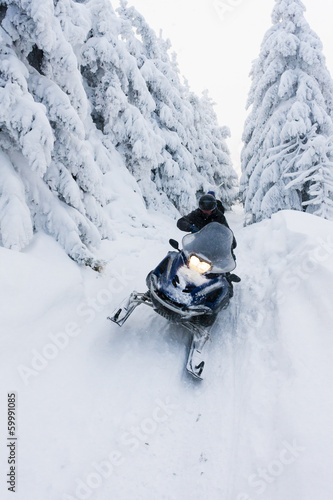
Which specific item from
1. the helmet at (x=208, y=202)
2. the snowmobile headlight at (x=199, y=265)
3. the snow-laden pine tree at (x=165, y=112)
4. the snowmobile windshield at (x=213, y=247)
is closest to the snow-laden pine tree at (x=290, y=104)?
the snow-laden pine tree at (x=165, y=112)

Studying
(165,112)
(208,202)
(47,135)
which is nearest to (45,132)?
(47,135)

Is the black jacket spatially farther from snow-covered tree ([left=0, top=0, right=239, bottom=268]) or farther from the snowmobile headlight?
snow-covered tree ([left=0, top=0, right=239, bottom=268])

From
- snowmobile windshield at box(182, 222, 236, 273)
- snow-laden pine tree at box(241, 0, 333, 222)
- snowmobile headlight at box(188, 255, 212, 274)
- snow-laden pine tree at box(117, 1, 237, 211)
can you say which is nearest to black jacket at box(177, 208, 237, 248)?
snowmobile windshield at box(182, 222, 236, 273)

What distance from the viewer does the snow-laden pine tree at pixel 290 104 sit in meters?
13.0

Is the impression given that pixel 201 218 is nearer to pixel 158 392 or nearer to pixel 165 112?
pixel 158 392

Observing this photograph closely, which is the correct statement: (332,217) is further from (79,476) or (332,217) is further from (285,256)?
(79,476)

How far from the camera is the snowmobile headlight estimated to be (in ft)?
13.1

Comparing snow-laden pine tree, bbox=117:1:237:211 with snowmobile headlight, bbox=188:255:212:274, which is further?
snow-laden pine tree, bbox=117:1:237:211

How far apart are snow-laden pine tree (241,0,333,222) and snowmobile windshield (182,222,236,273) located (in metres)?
9.35

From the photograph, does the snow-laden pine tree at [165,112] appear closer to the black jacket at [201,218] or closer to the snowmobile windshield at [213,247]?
the black jacket at [201,218]

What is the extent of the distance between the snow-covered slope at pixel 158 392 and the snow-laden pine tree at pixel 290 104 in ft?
30.3

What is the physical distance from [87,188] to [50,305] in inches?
111

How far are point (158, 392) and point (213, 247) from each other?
213cm

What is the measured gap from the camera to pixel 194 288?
4000 millimetres
